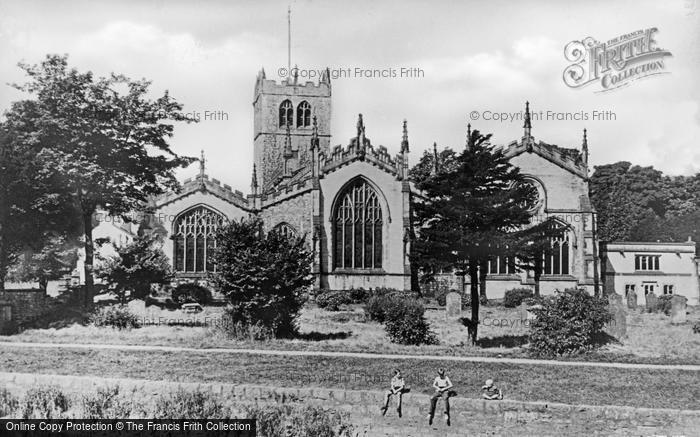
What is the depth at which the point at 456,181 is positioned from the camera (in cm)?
2761

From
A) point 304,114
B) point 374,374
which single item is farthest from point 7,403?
point 304,114

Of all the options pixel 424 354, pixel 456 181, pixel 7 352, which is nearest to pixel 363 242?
pixel 456 181

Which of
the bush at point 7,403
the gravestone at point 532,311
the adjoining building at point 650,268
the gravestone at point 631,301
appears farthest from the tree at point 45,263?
the adjoining building at point 650,268

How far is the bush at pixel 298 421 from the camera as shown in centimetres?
1580

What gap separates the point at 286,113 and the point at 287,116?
11.0 inches

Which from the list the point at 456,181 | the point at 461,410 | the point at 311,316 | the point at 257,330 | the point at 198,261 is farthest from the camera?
the point at 198,261

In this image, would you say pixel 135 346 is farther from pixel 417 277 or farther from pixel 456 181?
pixel 417 277

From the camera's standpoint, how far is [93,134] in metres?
29.8

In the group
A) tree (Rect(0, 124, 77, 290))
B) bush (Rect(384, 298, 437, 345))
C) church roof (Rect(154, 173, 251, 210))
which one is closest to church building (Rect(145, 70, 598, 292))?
church roof (Rect(154, 173, 251, 210))

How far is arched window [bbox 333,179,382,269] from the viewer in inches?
1773

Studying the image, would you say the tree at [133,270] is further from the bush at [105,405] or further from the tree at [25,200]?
the bush at [105,405]

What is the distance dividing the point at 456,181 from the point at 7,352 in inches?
641

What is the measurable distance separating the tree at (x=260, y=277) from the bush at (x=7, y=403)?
9225mm

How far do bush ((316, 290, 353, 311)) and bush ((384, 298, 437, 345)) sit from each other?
10924mm
